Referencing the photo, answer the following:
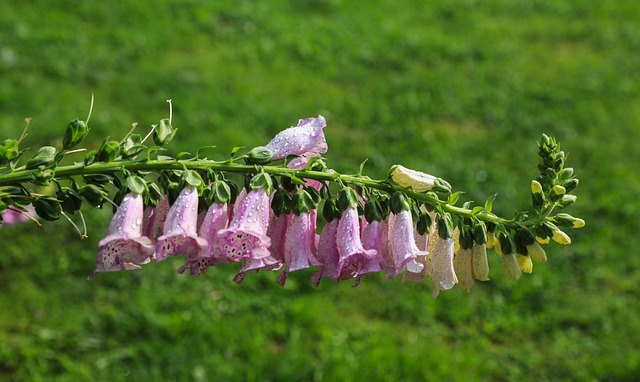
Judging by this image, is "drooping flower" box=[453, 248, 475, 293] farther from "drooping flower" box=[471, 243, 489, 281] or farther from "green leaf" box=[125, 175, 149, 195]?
"green leaf" box=[125, 175, 149, 195]

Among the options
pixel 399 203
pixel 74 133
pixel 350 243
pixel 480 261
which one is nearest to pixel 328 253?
pixel 350 243

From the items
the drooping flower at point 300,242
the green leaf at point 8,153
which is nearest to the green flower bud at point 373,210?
the drooping flower at point 300,242

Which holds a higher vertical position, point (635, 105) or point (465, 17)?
point (465, 17)

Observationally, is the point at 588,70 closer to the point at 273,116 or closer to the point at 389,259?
the point at 273,116

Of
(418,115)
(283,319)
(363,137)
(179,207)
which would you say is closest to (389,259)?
(179,207)

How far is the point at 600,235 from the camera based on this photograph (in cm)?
580

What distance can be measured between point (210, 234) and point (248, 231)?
0.08m

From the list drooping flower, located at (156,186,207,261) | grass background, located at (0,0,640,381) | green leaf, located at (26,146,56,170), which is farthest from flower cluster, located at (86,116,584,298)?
grass background, located at (0,0,640,381)

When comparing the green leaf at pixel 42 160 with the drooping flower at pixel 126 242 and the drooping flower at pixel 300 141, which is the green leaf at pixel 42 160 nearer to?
the drooping flower at pixel 126 242

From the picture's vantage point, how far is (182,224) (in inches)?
60.7

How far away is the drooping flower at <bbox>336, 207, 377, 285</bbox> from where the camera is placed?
1614 millimetres

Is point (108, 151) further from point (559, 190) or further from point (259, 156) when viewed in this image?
A: point (559, 190)

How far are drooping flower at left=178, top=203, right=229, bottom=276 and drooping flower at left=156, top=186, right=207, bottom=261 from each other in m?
0.02

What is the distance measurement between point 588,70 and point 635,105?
640mm
